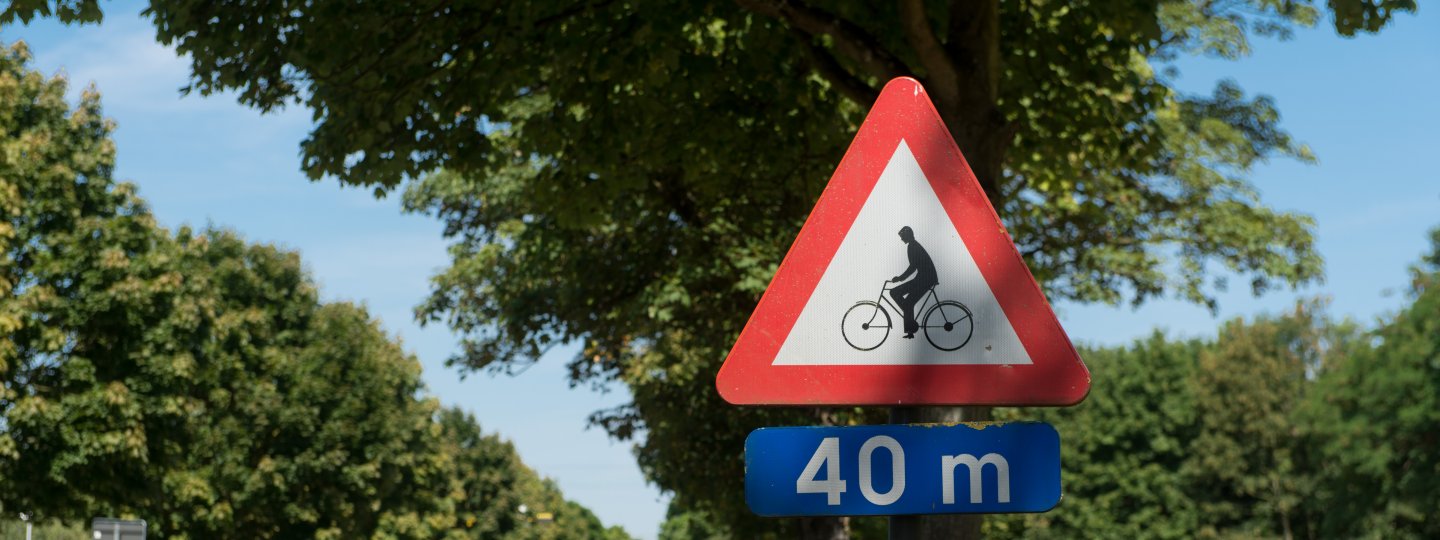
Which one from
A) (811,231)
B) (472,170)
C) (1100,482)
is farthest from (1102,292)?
(1100,482)

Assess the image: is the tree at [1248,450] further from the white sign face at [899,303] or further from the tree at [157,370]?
the white sign face at [899,303]

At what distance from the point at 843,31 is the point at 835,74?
2.17ft

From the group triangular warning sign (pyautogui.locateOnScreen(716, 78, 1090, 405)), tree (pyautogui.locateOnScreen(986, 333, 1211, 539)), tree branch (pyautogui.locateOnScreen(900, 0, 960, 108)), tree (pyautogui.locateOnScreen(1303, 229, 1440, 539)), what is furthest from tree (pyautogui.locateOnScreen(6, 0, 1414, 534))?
tree (pyautogui.locateOnScreen(986, 333, 1211, 539))

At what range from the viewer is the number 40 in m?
3.46

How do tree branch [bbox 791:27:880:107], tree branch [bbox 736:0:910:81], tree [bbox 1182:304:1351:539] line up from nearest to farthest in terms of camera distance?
tree branch [bbox 736:0:910:81]
tree branch [bbox 791:27:880:107]
tree [bbox 1182:304:1351:539]

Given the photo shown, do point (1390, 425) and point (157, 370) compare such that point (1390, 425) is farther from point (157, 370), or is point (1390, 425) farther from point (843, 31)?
point (843, 31)

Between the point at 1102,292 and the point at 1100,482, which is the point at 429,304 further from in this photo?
the point at 1100,482

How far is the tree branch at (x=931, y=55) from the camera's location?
8633 mm

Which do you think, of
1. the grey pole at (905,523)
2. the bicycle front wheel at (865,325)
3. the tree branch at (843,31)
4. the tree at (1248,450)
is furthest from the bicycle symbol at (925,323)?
the tree at (1248,450)

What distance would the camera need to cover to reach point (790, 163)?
1223cm

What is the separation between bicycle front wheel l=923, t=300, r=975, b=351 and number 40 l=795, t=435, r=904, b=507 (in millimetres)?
245

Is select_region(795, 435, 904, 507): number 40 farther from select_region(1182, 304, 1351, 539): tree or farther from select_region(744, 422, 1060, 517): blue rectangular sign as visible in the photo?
select_region(1182, 304, 1351, 539): tree

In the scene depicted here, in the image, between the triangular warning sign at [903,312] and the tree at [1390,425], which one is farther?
the tree at [1390,425]

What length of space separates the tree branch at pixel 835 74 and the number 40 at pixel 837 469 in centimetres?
628
